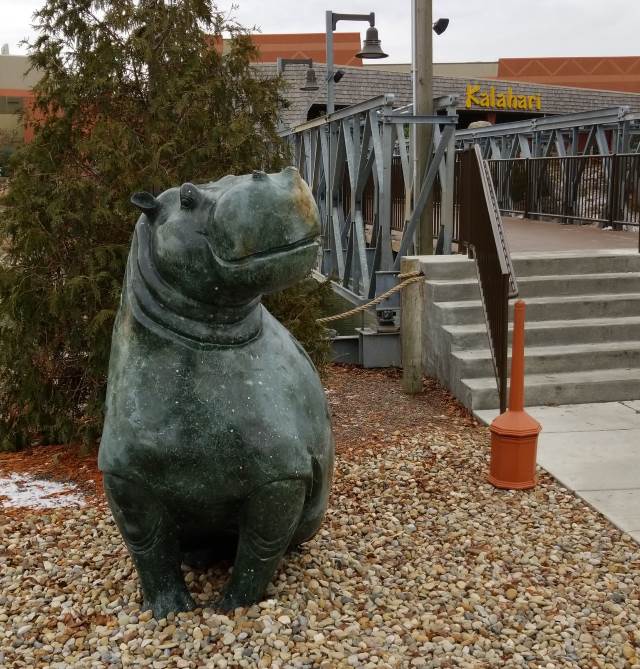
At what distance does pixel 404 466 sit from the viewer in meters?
4.97

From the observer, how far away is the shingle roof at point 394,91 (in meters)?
26.1

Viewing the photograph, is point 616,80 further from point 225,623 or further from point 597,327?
point 225,623

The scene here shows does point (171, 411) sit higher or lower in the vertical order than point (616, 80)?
lower

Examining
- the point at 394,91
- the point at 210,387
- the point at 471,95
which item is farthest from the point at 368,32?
the point at 471,95

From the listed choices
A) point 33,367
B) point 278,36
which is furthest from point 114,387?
point 278,36

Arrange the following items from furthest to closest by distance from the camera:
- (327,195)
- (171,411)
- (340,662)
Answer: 1. (327,195)
2. (340,662)
3. (171,411)

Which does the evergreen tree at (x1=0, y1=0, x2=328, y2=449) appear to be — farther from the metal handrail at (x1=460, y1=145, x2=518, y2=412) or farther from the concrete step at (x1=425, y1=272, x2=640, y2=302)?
the concrete step at (x1=425, y1=272, x2=640, y2=302)

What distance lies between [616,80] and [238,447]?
46366 millimetres

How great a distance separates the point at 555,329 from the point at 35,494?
446cm

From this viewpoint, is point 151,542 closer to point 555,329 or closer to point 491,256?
point 491,256

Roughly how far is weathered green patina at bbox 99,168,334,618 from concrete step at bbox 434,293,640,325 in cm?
440

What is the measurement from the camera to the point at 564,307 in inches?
283

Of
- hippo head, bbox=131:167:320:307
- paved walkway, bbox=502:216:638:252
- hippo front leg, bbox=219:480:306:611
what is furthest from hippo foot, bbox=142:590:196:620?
paved walkway, bbox=502:216:638:252

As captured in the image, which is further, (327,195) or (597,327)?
(327,195)
